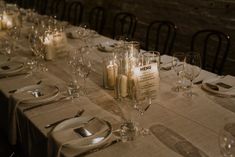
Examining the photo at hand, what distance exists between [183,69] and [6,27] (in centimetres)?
202

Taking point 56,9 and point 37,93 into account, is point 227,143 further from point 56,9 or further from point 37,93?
point 56,9

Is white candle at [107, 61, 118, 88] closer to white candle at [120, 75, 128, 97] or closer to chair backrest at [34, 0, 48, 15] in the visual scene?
white candle at [120, 75, 128, 97]

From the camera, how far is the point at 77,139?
118cm

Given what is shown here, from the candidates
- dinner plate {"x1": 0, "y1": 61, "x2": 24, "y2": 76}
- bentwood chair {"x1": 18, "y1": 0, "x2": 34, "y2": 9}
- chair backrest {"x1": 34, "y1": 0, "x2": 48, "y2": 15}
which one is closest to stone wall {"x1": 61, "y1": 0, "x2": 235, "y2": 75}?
chair backrest {"x1": 34, "y1": 0, "x2": 48, "y2": 15}

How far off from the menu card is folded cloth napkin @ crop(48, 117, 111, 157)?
0.83ft

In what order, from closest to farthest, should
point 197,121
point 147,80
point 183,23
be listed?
1. point 197,121
2. point 147,80
3. point 183,23

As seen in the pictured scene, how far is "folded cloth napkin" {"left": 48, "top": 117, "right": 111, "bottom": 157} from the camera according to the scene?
1168mm

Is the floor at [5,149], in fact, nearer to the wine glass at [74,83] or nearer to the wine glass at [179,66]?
the wine glass at [74,83]

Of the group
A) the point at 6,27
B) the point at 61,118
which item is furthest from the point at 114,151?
the point at 6,27

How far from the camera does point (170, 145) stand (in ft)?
3.91

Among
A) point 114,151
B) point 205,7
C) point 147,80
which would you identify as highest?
point 205,7

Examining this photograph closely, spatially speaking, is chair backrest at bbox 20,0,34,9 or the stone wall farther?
chair backrest at bbox 20,0,34,9

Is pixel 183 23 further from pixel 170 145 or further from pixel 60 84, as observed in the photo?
pixel 170 145

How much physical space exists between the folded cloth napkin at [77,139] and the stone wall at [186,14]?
7.92 ft
